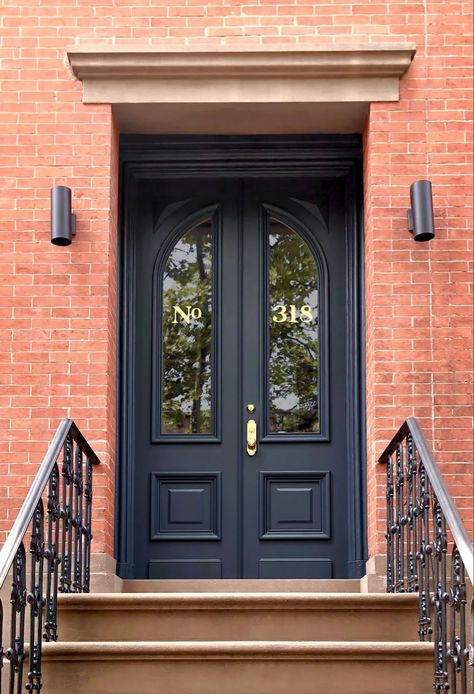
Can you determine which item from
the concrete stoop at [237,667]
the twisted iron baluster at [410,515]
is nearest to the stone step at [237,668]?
the concrete stoop at [237,667]

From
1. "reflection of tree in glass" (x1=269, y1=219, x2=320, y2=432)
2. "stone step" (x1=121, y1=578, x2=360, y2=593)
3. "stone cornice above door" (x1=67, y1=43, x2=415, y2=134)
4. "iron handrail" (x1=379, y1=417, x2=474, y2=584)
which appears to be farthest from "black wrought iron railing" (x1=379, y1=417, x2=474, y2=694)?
"stone cornice above door" (x1=67, y1=43, x2=415, y2=134)

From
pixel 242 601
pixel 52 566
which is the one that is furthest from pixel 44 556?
pixel 242 601

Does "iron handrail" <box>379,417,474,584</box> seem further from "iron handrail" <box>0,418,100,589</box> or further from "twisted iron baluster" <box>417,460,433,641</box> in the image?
"iron handrail" <box>0,418,100,589</box>

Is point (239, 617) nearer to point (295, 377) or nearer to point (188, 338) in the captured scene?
point (295, 377)

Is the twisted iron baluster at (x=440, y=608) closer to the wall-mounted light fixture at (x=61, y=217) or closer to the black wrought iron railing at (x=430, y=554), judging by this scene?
the black wrought iron railing at (x=430, y=554)

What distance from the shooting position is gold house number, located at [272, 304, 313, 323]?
26.5 ft

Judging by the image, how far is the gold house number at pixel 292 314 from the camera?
26.5ft

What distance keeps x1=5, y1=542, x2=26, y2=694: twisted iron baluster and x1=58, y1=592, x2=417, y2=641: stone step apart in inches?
32.3

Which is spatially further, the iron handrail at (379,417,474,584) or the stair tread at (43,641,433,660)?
the stair tread at (43,641,433,660)

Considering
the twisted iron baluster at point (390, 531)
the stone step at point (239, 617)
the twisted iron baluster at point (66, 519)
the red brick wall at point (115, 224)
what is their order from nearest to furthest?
1. the stone step at point (239, 617)
2. the twisted iron baluster at point (66, 519)
3. the twisted iron baluster at point (390, 531)
4. the red brick wall at point (115, 224)

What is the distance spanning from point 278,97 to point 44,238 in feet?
5.36

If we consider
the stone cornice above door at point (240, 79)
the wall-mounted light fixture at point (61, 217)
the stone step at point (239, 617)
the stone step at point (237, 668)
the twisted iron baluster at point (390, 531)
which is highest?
the stone cornice above door at point (240, 79)

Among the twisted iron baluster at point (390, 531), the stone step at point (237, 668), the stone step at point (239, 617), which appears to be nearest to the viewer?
the stone step at point (237, 668)

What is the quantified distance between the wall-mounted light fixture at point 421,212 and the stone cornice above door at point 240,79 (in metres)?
0.63
